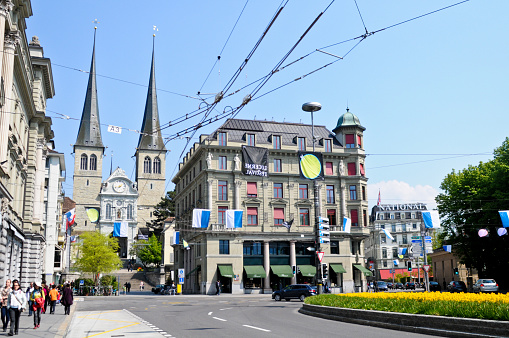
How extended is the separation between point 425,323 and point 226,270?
137 feet

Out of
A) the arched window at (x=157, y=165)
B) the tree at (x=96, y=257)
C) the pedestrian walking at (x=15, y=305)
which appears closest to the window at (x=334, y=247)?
the tree at (x=96, y=257)

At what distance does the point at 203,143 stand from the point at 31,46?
21.6 metres

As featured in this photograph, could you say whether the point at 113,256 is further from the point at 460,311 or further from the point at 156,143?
the point at 156,143

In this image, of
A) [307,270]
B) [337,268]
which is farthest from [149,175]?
[337,268]

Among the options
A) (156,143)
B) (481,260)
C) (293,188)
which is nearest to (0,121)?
(293,188)

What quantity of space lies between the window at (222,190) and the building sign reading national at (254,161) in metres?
5.62

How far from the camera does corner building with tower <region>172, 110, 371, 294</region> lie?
5672cm

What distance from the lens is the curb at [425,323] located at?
41.9 ft

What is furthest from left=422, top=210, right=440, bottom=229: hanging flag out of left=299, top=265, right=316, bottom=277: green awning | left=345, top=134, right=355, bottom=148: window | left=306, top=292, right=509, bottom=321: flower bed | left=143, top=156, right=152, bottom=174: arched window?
left=143, top=156, right=152, bottom=174: arched window

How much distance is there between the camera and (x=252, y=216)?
58438mm

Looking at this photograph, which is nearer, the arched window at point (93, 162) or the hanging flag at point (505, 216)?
the hanging flag at point (505, 216)

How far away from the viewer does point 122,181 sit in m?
147

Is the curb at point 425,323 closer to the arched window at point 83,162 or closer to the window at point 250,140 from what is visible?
the window at point 250,140

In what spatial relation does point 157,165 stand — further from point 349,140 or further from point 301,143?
point 349,140
